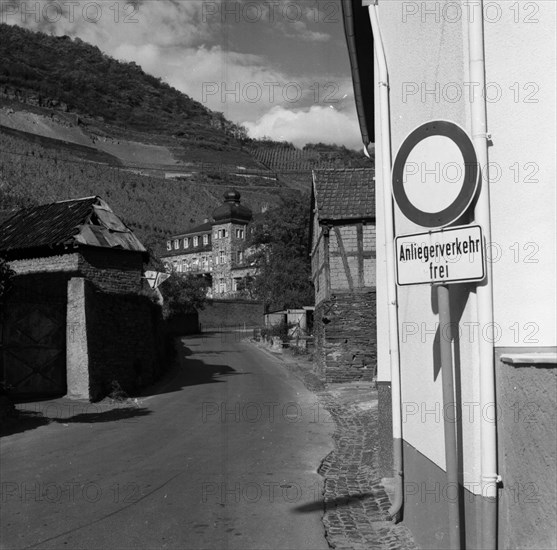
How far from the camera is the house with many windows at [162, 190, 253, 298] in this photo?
7412 cm

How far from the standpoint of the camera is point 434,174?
4.05m

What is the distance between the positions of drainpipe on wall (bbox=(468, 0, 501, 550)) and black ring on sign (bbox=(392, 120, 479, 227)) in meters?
0.13

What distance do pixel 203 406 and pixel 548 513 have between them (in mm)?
11241

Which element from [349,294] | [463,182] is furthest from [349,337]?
[463,182]

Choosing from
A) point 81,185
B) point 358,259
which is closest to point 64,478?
point 358,259

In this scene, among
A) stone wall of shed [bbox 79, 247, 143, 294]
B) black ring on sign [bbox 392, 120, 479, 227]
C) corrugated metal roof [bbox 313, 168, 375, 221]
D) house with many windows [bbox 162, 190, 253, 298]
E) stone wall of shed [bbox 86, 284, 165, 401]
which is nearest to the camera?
black ring on sign [bbox 392, 120, 479, 227]

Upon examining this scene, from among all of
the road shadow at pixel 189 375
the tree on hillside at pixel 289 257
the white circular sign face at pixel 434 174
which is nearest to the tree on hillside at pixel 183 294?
the tree on hillside at pixel 289 257

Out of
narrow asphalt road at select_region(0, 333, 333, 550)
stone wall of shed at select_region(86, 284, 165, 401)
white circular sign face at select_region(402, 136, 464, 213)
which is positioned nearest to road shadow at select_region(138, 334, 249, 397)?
stone wall of shed at select_region(86, 284, 165, 401)

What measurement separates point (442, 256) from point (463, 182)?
46cm

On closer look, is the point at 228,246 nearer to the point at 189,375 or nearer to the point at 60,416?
the point at 189,375

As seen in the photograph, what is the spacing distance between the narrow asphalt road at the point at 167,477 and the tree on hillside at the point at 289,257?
21998 millimetres

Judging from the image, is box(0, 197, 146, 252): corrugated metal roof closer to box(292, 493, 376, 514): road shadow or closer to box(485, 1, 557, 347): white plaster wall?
box(292, 493, 376, 514): road shadow

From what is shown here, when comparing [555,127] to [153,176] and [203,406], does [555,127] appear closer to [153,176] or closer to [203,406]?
[203,406]

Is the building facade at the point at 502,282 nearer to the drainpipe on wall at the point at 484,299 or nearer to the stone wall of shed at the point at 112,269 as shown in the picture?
the drainpipe on wall at the point at 484,299
